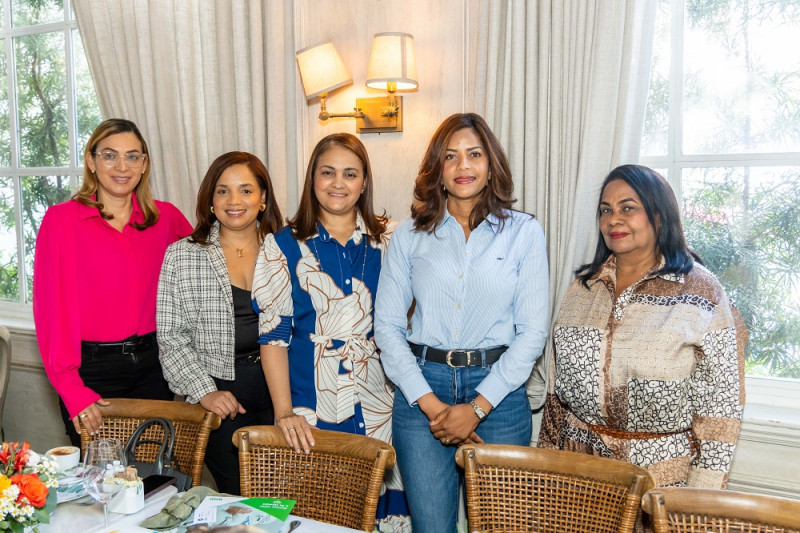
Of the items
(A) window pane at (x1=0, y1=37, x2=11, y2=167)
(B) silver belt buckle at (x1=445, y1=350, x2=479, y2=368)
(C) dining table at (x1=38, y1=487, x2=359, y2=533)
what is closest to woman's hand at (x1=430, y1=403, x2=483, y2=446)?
(B) silver belt buckle at (x1=445, y1=350, x2=479, y2=368)

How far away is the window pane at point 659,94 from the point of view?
2457mm

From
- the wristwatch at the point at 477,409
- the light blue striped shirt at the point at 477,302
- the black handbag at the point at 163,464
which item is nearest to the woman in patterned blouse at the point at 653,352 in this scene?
the light blue striped shirt at the point at 477,302

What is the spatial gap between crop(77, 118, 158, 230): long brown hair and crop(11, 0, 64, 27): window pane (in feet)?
5.38

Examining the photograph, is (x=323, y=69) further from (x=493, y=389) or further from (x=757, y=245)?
(x=757, y=245)

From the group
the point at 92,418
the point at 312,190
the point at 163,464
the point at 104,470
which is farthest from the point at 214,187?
the point at 104,470

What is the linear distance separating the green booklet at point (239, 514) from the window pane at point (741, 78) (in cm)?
181

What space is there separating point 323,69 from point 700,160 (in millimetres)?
1422

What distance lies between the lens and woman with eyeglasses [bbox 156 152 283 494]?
2.39 meters

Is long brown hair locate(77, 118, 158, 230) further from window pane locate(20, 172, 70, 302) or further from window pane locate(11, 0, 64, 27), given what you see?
window pane locate(11, 0, 64, 27)

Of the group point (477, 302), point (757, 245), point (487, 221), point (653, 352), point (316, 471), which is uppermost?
point (487, 221)

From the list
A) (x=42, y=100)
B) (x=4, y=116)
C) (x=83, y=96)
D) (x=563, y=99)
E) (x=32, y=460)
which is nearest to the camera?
(x=32, y=460)

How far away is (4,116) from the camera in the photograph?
4055 mm

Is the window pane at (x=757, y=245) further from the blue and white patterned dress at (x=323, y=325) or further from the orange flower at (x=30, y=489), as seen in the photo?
the orange flower at (x=30, y=489)

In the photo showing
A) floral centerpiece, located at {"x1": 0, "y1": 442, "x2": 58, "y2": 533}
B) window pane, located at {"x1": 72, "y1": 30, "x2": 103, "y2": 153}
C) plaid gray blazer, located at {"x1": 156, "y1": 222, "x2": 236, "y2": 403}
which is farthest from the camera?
window pane, located at {"x1": 72, "y1": 30, "x2": 103, "y2": 153}
